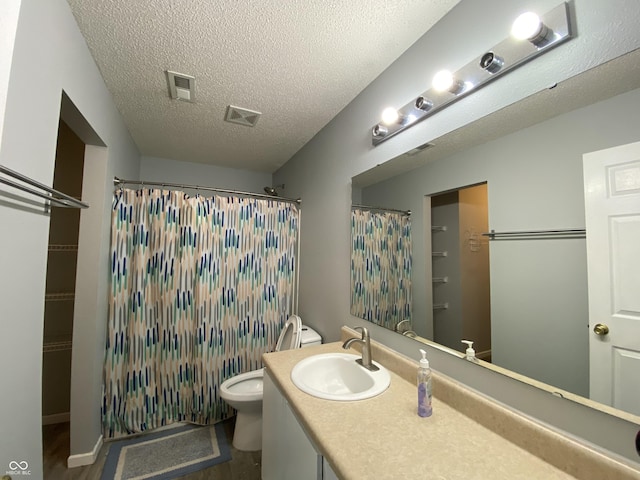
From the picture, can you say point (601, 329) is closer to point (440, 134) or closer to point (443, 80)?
point (440, 134)

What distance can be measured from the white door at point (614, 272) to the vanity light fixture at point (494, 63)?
383 millimetres

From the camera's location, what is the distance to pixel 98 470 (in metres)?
1.54

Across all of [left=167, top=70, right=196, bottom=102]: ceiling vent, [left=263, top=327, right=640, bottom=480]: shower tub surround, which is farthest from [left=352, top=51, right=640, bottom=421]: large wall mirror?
[left=167, top=70, right=196, bottom=102]: ceiling vent

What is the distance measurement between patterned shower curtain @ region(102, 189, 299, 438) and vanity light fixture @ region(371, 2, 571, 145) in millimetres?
1493

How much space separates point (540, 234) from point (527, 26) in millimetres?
621

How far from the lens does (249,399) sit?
1657 millimetres

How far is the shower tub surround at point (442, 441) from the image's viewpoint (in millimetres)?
638

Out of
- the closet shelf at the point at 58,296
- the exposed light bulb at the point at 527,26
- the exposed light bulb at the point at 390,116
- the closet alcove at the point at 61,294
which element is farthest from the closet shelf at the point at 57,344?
the exposed light bulb at the point at 527,26

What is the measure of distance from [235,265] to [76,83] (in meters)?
1.41

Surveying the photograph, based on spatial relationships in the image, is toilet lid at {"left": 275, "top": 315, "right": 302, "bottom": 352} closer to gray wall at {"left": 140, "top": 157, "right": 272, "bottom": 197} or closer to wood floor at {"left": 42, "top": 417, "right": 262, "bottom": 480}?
wood floor at {"left": 42, "top": 417, "right": 262, "bottom": 480}

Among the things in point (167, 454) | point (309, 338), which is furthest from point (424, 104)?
point (167, 454)

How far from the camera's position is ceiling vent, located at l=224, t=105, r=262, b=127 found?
182 cm

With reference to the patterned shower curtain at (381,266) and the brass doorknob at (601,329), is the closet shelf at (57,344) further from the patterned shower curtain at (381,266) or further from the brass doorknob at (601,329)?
the brass doorknob at (601,329)

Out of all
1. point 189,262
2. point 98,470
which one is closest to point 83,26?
point 189,262
